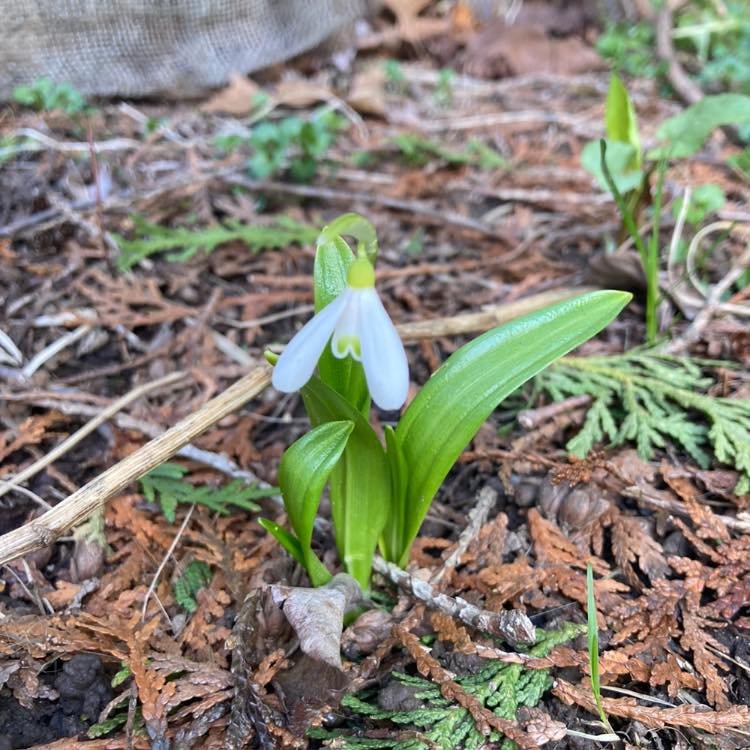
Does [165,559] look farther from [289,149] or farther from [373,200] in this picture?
[289,149]

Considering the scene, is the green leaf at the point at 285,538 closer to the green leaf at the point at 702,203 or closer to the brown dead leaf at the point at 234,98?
the green leaf at the point at 702,203

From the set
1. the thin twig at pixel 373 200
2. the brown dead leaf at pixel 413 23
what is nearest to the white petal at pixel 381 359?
the thin twig at pixel 373 200

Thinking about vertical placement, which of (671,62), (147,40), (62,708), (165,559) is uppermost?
(147,40)

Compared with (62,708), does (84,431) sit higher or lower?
higher

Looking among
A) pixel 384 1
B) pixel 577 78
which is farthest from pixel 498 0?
pixel 577 78

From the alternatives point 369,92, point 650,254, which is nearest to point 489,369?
point 650,254

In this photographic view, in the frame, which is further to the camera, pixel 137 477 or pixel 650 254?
pixel 650 254

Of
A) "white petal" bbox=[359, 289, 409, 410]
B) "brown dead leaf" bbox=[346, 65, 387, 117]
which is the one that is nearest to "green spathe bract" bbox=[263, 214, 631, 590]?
"white petal" bbox=[359, 289, 409, 410]
